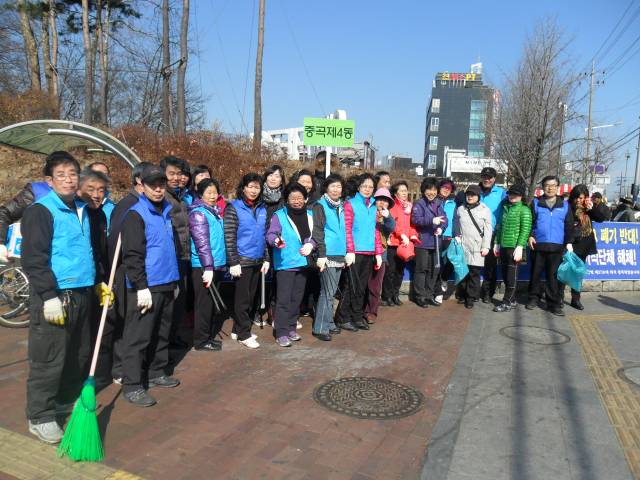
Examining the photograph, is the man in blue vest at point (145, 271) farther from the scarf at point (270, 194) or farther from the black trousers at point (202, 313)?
the scarf at point (270, 194)

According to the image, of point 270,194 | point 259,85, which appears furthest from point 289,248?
point 259,85

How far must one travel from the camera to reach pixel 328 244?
18.8ft

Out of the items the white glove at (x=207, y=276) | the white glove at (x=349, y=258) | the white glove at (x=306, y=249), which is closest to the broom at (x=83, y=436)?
the white glove at (x=207, y=276)

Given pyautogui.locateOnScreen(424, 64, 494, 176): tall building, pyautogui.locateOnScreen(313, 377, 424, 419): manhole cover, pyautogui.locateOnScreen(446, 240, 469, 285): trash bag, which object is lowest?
pyautogui.locateOnScreen(313, 377, 424, 419): manhole cover

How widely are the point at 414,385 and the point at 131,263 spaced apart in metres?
2.80

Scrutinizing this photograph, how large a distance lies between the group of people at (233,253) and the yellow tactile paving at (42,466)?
0.43 feet

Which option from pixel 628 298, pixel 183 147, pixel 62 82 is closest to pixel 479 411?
pixel 628 298

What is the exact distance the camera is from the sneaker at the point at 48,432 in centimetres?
333

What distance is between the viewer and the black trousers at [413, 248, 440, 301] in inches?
292

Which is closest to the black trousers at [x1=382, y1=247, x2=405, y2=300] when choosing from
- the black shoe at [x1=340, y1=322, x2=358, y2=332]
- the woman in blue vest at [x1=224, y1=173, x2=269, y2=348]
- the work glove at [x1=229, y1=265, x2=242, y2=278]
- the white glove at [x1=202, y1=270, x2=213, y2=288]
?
the black shoe at [x1=340, y1=322, x2=358, y2=332]

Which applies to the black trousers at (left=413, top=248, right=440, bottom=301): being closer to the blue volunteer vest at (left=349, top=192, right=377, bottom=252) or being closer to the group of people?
the group of people

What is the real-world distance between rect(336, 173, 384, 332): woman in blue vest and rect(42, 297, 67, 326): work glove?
3.41 m

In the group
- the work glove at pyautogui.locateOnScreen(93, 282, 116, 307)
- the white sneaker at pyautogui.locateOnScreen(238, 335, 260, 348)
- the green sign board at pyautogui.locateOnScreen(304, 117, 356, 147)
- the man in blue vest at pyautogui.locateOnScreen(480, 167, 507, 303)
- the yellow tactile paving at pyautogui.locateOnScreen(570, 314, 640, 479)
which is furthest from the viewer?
the green sign board at pyautogui.locateOnScreen(304, 117, 356, 147)

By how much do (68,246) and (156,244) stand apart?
733mm
